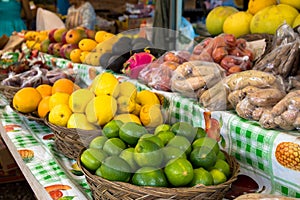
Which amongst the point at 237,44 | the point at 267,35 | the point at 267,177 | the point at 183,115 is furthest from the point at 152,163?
the point at 267,35

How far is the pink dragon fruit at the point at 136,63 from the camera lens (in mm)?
1563

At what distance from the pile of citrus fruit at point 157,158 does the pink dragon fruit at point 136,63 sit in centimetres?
Answer: 65

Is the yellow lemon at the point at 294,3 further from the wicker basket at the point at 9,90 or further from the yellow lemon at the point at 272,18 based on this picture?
the wicker basket at the point at 9,90

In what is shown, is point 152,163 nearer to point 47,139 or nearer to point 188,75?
point 188,75

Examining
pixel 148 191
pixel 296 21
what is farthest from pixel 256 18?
pixel 148 191

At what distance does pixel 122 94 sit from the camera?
115cm

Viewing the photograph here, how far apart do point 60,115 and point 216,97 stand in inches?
21.1

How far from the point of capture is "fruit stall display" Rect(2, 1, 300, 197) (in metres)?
0.92

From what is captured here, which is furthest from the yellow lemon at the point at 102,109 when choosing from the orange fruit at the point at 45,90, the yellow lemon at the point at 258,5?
the yellow lemon at the point at 258,5

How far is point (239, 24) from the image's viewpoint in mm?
1801

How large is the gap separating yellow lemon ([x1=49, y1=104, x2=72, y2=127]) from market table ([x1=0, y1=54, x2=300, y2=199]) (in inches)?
4.7

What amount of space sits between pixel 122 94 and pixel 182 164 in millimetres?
428

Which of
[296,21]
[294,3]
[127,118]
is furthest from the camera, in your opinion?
[294,3]

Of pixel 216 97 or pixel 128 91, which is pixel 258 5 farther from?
pixel 128 91
